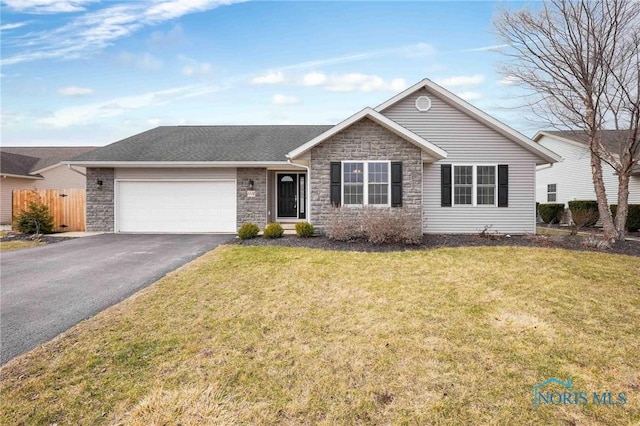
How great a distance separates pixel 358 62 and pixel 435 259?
1103 centimetres

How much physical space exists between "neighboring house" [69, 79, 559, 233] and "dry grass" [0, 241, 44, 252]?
245 centimetres

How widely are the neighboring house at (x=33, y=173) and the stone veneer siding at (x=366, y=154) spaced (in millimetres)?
15697

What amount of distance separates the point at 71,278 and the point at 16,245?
6452 mm

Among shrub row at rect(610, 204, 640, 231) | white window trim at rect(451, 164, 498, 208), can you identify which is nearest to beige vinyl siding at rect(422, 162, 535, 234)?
white window trim at rect(451, 164, 498, 208)

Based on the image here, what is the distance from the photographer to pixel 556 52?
34.1 feet

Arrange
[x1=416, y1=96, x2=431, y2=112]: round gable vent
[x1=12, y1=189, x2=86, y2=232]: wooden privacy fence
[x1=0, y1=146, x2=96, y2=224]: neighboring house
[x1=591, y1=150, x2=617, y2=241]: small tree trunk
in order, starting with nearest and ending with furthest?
1. [x1=591, y1=150, x2=617, y2=241]: small tree trunk
2. [x1=416, y1=96, x2=431, y2=112]: round gable vent
3. [x1=12, y1=189, x2=86, y2=232]: wooden privacy fence
4. [x1=0, y1=146, x2=96, y2=224]: neighboring house

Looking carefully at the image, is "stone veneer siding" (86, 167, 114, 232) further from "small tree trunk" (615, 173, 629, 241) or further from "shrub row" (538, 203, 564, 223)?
"shrub row" (538, 203, 564, 223)

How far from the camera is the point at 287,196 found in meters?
14.8

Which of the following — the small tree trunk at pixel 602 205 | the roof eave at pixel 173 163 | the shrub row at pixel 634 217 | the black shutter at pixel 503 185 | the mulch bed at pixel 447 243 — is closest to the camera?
the mulch bed at pixel 447 243

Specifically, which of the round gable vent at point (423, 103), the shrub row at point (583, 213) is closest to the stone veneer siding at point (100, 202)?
the round gable vent at point (423, 103)

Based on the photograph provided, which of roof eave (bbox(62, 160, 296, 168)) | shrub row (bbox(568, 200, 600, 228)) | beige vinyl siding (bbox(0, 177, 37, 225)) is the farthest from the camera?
beige vinyl siding (bbox(0, 177, 37, 225))

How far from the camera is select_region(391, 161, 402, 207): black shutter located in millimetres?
10383

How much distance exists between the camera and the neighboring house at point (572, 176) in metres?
16.1

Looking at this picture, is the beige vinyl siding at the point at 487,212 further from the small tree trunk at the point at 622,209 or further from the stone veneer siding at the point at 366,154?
the small tree trunk at the point at 622,209
